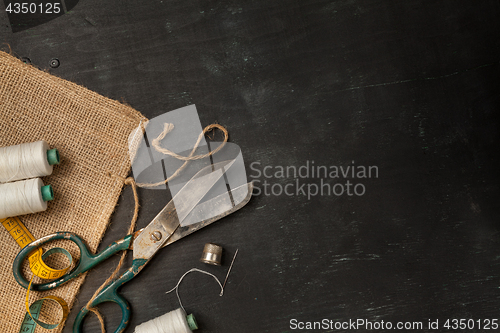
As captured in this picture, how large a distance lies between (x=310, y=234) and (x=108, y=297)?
26.1 inches

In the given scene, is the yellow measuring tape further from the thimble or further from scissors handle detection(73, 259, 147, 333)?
the thimble

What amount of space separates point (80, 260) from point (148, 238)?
0.22m

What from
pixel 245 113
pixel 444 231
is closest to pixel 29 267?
pixel 245 113

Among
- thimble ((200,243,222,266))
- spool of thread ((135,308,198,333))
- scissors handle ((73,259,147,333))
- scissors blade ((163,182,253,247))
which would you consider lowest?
spool of thread ((135,308,198,333))

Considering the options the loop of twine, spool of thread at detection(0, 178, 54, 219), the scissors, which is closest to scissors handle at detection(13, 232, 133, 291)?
the scissors

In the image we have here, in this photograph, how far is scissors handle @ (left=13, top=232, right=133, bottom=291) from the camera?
107 cm

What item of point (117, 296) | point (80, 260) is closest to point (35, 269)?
point (80, 260)

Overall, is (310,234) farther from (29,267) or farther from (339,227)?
(29,267)

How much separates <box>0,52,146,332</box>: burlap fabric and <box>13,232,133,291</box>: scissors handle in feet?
0.12

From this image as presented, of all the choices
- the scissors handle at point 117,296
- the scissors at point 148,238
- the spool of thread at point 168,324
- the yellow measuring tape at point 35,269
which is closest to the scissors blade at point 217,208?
the scissors at point 148,238

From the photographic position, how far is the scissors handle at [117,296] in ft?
3.59

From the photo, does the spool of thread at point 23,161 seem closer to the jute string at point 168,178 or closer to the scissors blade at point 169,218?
the jute string at point 168,178

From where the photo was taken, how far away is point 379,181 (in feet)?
3.94

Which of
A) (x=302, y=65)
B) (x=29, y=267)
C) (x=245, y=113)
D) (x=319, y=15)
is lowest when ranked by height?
(x=29, y=267)
